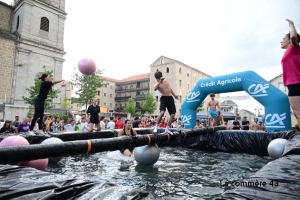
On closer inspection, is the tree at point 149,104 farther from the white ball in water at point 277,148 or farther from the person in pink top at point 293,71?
the person in pink top at point 293,71

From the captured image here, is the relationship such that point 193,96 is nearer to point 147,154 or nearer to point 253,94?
point 253,94

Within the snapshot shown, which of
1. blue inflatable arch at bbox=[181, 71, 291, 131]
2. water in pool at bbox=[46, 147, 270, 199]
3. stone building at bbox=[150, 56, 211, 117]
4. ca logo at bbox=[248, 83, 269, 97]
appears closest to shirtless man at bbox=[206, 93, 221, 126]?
blue inflatable arch at bbox=[181, 71, 291, 131]

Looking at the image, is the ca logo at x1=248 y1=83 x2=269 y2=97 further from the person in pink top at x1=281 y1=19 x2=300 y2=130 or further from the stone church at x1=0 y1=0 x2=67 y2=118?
the stone church at x1=0 y1=0 x2=67 y2=118

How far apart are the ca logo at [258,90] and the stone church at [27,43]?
2153cm

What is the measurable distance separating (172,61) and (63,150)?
38624 millimetres

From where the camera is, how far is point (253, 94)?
30.9 ft

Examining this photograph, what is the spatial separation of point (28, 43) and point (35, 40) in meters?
0.97

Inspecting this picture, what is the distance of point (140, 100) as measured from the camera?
50562 millimetres

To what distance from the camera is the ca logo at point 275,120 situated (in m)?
8.38

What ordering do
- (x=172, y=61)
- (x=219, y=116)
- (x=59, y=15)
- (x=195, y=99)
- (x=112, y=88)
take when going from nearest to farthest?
(x=219, y=116)
(x=195, y=99)
(x=59, y=15)
(x=172, y=61)
(x=112, y=88)


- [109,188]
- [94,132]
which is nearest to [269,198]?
[109,188]

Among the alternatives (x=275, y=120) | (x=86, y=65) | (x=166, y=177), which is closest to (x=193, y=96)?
(x=275, y=120)

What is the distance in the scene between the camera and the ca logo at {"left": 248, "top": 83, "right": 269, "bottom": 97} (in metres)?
8.98

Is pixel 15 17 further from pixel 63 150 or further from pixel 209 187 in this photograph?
pixel 209 187
